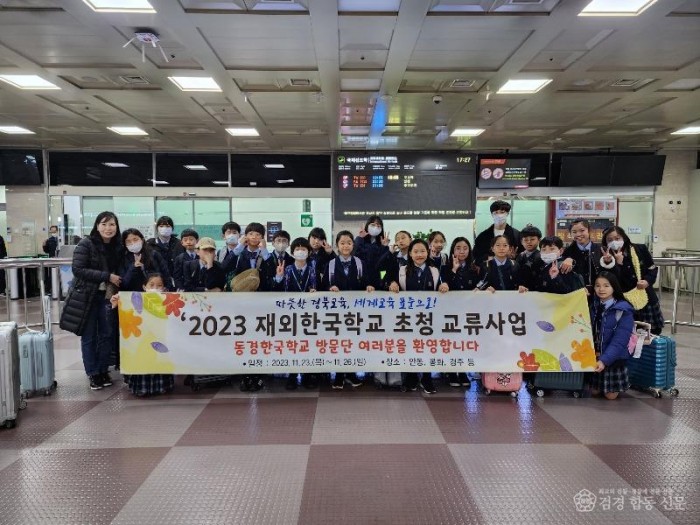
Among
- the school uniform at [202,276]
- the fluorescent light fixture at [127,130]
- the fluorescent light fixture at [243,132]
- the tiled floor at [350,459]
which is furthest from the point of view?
the fluorescent light fixture at [243,132]

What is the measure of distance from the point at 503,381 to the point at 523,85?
4104mm

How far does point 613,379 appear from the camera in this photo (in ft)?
12.2

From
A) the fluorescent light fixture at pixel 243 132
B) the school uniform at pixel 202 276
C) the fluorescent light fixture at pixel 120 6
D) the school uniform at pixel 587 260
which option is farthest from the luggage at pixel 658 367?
the fluorescent light fixture at pixel 243 132

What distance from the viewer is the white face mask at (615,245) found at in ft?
13.7

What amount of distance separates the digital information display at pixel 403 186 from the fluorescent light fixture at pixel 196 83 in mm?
4235

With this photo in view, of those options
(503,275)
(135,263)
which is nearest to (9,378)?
(135,263)

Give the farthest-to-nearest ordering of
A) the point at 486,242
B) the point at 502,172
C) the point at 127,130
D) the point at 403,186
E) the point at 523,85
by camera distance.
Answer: the point at 502,172, the point at 403,186, the point at 127,130, the point at 523,85, the point at 486,242

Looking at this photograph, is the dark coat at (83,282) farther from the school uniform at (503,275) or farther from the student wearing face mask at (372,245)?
the school uniform at (503,275)

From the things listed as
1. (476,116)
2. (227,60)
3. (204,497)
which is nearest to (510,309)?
(204,497)

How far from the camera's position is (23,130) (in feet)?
27.4

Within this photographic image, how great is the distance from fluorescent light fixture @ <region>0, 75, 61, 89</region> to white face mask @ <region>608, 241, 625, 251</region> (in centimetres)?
698

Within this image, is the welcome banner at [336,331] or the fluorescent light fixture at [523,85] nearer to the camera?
the welcome banner at [336,331]

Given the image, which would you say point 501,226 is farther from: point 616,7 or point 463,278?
point 616,7

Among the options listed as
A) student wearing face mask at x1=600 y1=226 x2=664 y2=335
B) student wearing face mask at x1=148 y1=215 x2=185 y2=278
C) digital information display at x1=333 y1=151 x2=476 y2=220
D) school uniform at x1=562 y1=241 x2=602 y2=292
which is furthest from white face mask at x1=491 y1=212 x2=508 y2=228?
digital information display at x1=333 y1=151 x2=476 y2=220
